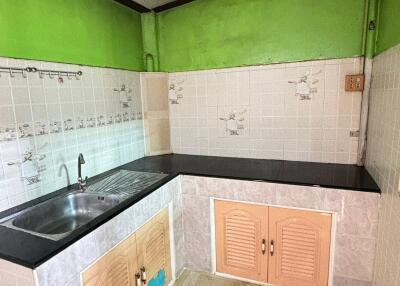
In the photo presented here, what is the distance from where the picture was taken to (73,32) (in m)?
1.73

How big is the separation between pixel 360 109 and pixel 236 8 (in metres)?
1.15

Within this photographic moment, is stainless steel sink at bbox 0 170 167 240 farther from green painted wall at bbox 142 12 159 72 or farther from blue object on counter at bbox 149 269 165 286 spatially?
green painted wall at bbox 142 12 159 72

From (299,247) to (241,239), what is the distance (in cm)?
36

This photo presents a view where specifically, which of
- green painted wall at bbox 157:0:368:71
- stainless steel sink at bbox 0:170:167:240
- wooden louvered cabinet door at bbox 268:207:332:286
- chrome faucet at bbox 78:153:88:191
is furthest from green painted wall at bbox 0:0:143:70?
wooden louvered cabinet door at bbox 268:207:332:286

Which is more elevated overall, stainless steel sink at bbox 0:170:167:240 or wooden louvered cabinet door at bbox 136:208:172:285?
stainless steel sink at bbox 0:170:167:240

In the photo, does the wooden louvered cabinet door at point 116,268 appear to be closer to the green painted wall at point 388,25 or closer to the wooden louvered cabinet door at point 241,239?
the wooden louvered cabinet door at point 241,239

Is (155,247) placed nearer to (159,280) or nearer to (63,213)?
(159,280)

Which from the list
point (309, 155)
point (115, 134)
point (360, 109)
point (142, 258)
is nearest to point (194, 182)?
point (142, 258)

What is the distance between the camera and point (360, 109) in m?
1.89

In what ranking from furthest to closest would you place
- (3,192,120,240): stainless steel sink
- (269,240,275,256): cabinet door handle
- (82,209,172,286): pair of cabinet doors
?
(269,240,275,256): cabinet door handle
(3,192,120,240): stainless steel sink
(82,209,172,286): pair of cabinet doors

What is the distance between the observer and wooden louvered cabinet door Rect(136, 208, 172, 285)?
1545 millimetres

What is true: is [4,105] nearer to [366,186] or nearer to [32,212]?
[32,212]

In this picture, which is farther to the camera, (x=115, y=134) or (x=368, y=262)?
(x=115, y=134)

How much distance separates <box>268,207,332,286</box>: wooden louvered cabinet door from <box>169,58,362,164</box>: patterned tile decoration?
22.7 inches
